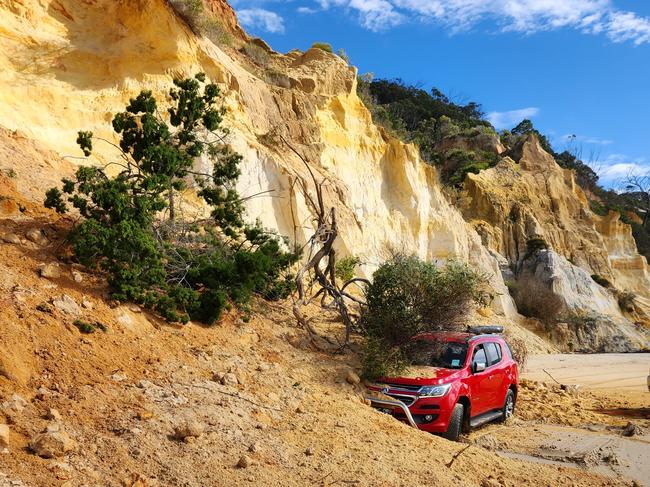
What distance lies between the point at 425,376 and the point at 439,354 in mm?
915

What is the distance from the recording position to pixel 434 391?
336 inches

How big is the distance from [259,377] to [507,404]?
15.9 ft

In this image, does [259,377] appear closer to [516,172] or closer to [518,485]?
[518,485]

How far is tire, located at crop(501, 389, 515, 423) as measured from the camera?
33.9 feet

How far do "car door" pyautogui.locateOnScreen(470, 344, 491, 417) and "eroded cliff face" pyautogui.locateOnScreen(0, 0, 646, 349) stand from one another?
7.09m

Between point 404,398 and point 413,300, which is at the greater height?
point 413,300

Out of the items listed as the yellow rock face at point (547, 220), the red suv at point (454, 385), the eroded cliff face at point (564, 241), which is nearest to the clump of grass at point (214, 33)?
the red suv at point (454, 385)

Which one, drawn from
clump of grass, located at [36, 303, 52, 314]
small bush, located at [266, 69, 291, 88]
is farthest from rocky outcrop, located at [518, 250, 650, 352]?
clump of grass, located at [36, 303, 52, 314]

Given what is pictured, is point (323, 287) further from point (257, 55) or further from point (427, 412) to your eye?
point (257, 55)

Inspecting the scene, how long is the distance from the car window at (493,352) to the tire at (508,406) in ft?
2.23

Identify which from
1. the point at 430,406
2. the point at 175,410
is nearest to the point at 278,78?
the point at 430,406

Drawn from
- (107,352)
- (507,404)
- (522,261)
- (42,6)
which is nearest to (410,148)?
(522,261)

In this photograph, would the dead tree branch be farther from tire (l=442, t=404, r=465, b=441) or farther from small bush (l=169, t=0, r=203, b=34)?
small bush (l=169, t=0, r=203, b=34)

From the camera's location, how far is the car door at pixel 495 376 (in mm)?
9773
